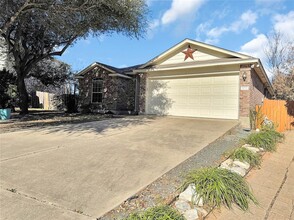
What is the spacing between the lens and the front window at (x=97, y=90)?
17880mm

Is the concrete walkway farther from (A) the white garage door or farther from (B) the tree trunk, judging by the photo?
(B) the tree trunk

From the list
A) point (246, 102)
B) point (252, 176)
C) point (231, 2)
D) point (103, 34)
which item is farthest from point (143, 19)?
point (252, 176)

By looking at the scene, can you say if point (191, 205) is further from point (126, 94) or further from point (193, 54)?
point (126, 94)

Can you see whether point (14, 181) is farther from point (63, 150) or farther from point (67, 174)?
point (63, 150)

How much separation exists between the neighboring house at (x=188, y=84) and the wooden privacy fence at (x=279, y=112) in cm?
72

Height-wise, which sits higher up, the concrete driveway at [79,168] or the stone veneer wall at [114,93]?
the stone veneer wall at [114,93]

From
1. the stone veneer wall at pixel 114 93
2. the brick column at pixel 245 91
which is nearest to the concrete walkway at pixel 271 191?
the brick column at pixel 245 91

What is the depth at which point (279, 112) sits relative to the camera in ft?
37.7

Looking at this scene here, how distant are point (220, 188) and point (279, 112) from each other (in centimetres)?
928

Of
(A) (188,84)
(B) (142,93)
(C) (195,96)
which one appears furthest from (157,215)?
(B) (142,93)

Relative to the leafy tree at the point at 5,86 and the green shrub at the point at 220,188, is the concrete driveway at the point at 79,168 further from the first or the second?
the leafy tree at the point at 5,86

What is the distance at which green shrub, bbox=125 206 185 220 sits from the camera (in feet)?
9.78

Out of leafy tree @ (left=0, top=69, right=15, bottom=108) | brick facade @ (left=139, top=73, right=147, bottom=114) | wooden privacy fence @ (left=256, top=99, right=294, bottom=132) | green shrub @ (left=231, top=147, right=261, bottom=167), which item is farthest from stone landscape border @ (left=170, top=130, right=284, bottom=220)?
leafy tree @ (left=0, top=69, right=15, bottom=108)

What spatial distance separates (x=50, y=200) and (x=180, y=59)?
482 inches
